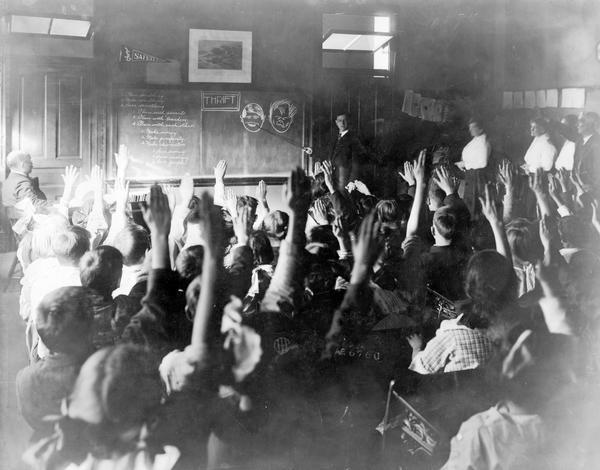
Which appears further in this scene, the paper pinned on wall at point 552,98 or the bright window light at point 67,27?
the paper pinned on wall at point 552,98

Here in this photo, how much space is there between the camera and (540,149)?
371cm

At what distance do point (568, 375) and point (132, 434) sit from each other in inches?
100

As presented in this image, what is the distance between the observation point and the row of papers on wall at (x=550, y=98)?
365 centimetres

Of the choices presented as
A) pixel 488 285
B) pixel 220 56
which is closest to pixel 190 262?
pixel 220 56

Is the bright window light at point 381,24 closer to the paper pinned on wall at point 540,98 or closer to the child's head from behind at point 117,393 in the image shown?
the paper pinned on wall at point 540,98

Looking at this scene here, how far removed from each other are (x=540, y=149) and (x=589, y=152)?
0.31 m

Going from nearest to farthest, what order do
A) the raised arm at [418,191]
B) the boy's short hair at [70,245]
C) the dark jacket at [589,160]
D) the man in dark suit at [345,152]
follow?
the boy's short hair at [70,245], the man in dark suit at [345,152], the raised arm at [418,191], the dark jacket at [589,160]

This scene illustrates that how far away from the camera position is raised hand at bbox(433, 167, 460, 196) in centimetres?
352

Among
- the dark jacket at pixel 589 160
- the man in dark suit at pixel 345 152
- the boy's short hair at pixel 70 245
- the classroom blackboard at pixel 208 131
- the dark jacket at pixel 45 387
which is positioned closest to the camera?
the dark jacket at pixel 45 387

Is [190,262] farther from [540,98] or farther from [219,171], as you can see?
[540,98]

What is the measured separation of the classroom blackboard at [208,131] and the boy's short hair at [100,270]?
17.8 inches

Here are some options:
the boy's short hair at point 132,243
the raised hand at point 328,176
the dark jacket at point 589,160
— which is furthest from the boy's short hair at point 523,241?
the boy's short hair at point 132,243

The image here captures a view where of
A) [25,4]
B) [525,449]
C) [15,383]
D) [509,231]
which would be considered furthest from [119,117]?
[525,449]

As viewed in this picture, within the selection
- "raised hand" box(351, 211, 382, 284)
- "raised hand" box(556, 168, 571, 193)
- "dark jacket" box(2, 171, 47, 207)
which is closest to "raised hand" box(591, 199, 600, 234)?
"raised hand" box(556, 168, 571, 193)
